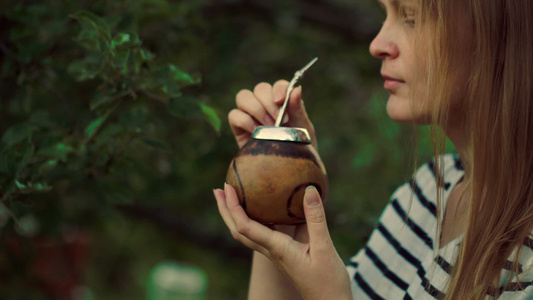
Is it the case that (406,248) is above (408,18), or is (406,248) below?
below

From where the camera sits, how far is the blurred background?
4.54 feet

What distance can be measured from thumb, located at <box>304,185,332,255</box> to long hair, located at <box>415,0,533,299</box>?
1.04 feet

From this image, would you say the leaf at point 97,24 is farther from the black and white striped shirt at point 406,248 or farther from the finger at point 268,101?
the black and white striped shirt at point 406,248

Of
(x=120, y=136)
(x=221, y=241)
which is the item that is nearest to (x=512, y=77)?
(x=120, y=136)

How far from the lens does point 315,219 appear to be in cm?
114

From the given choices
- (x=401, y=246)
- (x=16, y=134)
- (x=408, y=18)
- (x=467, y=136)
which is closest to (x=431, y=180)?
(x=401, y=246)

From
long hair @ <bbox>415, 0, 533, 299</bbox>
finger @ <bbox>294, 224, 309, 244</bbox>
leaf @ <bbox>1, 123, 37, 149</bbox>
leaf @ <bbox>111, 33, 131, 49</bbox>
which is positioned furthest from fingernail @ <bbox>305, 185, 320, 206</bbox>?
leaf @ <bbox>1, 123, 37, 149</bbox>

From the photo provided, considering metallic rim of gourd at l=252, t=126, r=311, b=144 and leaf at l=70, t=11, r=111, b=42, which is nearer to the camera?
metallic rim of gourd at l=252, t=126, r=311, b=144

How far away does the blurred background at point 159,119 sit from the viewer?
1.38 m

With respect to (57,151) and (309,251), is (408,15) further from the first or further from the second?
(57,151)

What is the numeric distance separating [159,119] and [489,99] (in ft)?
3.66

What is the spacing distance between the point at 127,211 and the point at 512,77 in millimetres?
2295

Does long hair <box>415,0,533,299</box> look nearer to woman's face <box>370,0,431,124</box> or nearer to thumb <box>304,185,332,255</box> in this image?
woman's face <box>370,0,431,124</box>

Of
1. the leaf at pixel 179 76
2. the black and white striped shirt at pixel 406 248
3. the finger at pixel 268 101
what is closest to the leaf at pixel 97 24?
the leaf at pixel 179 76
